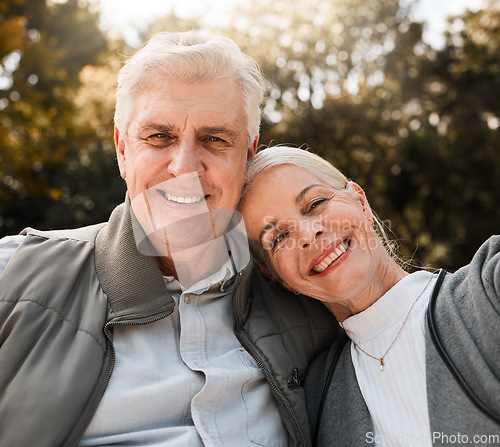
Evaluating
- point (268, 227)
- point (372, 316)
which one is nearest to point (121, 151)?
point (268, 227)

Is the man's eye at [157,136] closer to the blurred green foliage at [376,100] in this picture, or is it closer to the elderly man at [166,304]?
the elderly man at [166,304]

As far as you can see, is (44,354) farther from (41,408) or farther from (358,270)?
(358,270)

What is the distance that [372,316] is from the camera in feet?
7.22

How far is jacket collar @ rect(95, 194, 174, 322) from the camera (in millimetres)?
1981

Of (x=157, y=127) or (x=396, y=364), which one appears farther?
(x=157, y=127)

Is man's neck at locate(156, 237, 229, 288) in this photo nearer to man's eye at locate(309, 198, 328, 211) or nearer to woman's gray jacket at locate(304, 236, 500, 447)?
man's eye at locate(309, 198, 328, 211)

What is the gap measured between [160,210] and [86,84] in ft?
44.6

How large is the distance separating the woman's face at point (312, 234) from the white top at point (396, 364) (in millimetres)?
131

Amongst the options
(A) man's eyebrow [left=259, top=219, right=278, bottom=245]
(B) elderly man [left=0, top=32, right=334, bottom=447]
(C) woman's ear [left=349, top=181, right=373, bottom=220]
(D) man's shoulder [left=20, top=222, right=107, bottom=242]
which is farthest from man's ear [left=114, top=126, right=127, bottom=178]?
(C) woman's ear [left=349, top=181, right=373, bottom=220]

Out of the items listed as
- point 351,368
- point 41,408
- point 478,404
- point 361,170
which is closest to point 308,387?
point 351,368

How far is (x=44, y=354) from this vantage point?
69.0 inches

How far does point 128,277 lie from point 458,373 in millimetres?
1285

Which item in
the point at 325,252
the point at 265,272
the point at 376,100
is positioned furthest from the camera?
the point at 376,100

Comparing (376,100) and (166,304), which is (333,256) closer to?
(166,304)
